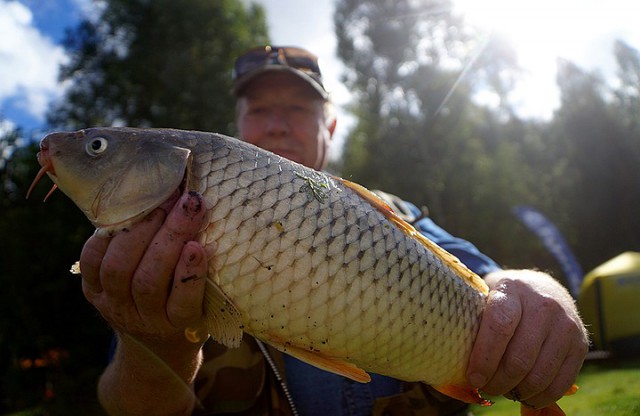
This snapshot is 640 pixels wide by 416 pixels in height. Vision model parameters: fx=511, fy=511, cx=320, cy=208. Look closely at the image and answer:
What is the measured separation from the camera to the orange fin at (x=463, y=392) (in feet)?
4.81

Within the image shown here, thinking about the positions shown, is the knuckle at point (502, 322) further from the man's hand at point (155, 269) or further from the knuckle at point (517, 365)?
the man's hand at point (155, 269)

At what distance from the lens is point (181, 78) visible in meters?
11.6

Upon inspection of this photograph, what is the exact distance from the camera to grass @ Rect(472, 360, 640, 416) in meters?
3.33

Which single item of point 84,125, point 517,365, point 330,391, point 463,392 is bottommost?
point 84,125

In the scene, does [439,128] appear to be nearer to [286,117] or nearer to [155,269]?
[286,117]

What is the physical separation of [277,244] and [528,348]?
79cm

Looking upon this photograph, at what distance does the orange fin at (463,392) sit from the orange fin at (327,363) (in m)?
0.33

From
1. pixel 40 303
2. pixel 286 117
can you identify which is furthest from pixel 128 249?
pixel 40 303

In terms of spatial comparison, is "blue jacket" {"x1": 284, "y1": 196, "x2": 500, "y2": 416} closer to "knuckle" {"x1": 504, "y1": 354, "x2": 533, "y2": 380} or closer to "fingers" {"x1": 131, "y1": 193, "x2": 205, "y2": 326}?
"knuckle" {"x1": 504, "y1": 354, "x2": 533, "y2": 380}

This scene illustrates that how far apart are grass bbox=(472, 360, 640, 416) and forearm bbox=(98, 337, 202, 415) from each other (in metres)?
2.61

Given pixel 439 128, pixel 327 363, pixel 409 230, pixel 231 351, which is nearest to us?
pixel 327 363

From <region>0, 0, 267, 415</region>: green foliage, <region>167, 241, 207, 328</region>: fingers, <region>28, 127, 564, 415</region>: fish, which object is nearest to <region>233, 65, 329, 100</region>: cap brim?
<region>28, 127, 564, 415</region>: fish

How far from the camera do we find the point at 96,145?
124 centimetres

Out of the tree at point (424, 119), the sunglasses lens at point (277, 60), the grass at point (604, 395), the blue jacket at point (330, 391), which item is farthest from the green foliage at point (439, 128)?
the blue jacket at point (330, 391)
